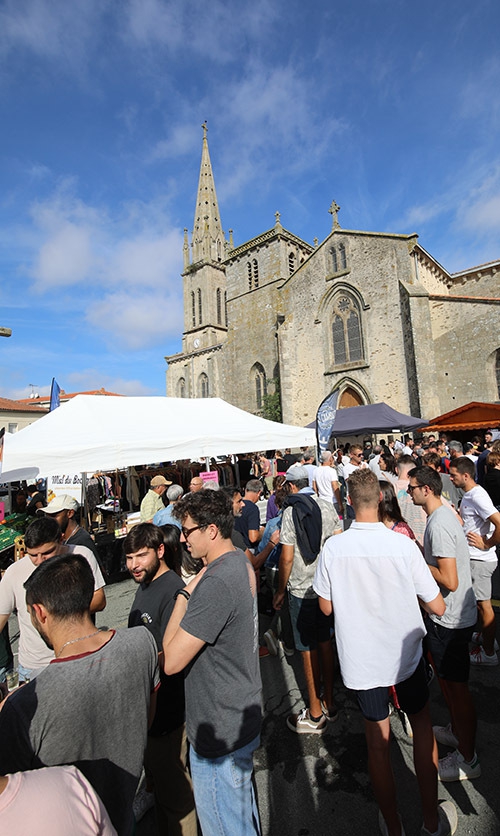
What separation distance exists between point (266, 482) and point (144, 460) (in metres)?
7.60

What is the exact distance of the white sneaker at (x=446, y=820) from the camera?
2.07 meters

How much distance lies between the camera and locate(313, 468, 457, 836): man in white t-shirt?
2.03 meters

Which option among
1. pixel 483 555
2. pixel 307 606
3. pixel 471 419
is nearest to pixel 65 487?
pixel 307 606

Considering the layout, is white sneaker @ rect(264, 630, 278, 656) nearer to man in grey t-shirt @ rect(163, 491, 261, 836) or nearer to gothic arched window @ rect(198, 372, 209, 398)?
man in grey t-shirt @ rect(163, 491, 261, 836)

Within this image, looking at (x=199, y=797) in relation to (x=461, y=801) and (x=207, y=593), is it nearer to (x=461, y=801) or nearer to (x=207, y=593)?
(x=207, y=593)

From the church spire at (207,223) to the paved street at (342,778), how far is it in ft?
120

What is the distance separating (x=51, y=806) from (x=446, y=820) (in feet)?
7.78

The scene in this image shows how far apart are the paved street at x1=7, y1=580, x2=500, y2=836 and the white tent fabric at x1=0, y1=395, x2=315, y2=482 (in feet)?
14.4

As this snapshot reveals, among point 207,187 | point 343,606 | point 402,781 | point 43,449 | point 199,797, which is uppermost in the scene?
point 207,187

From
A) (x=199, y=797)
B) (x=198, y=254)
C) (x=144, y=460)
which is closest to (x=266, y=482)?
(x=144, y=460)

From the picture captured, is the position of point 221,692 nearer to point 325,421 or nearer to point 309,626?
point 309,626

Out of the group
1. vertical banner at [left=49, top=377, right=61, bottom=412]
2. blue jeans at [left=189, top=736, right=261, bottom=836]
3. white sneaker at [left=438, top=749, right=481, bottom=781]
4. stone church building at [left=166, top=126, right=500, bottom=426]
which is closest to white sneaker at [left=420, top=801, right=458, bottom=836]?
white sneaker at [left=438, top=749, right=481, bottom=781]

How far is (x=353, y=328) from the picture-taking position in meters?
20.6

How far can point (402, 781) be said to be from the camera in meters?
2.47
